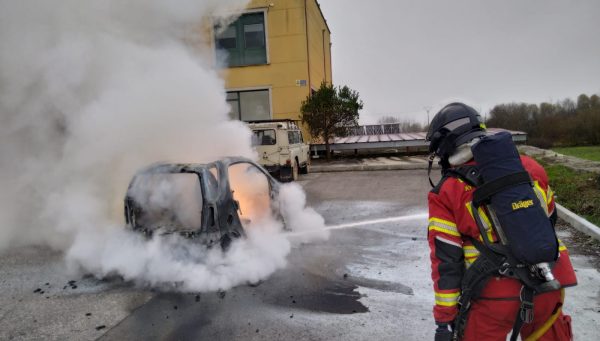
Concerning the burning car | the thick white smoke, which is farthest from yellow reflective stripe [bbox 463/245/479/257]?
the thick white smoke

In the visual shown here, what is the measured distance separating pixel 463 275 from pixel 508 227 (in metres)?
0.40

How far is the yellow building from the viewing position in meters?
19.0

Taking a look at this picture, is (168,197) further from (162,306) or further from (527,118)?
(527,118)

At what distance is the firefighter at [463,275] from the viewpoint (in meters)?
2.05

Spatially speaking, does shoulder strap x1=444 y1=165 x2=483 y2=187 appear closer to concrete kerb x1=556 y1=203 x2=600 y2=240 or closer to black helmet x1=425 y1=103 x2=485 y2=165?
black helmet x1=425 y1=103 x2=485 y2=165

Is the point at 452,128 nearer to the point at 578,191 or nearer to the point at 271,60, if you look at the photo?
the point at 578,191

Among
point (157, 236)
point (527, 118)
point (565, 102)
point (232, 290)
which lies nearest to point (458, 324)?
point (232, 290)

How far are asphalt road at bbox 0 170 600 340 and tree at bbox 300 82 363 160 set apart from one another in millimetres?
13123

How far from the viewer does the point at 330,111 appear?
19.1m

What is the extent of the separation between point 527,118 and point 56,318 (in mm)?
30510

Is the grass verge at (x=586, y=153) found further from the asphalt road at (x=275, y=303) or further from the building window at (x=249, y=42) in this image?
the building window at (x=249, y=42)

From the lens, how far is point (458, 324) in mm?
2143

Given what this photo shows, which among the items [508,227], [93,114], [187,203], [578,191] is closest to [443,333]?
[508,227]

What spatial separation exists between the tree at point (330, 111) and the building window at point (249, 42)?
322 centimetres
